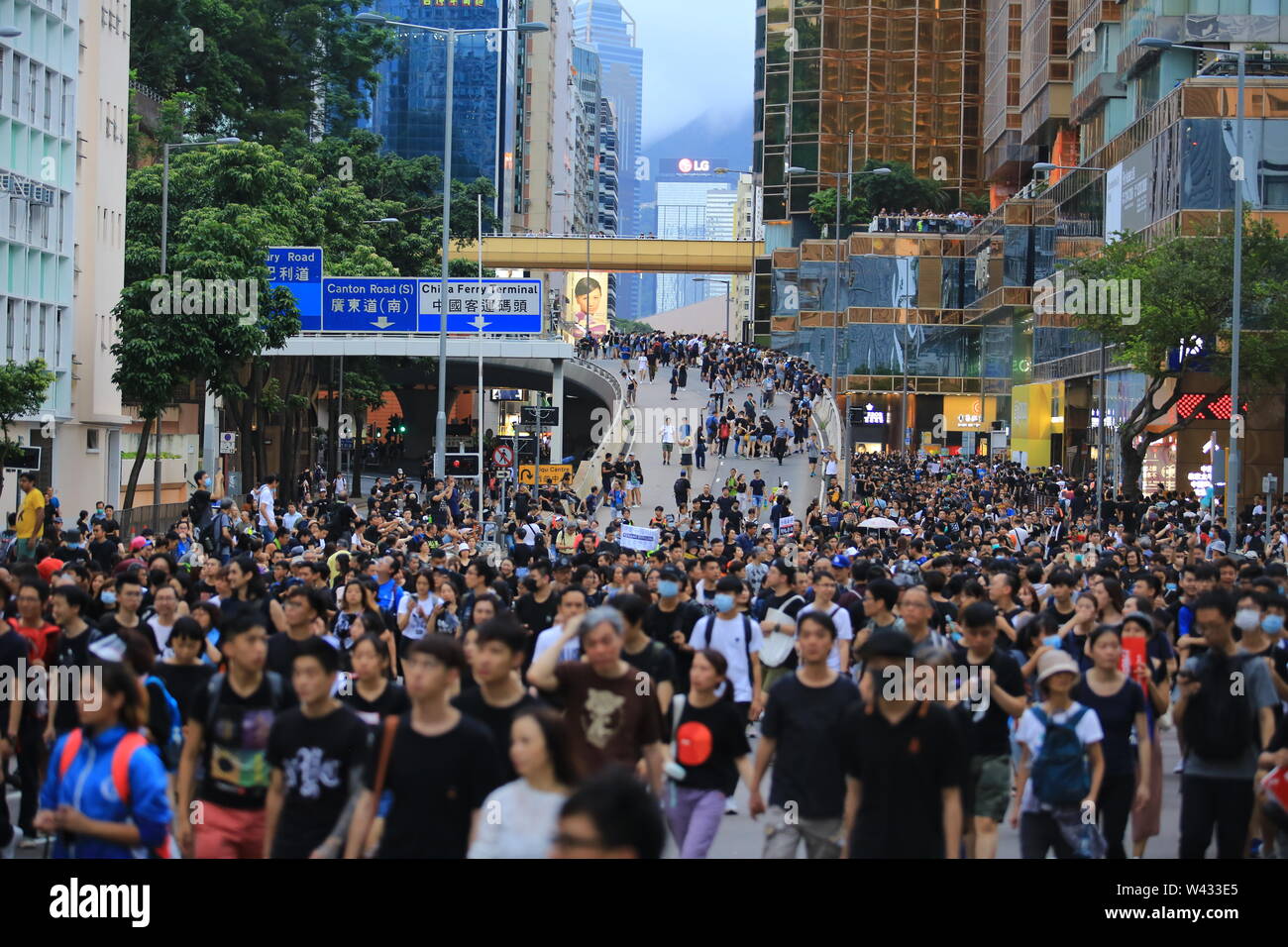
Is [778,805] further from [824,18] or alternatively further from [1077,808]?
[824,18]

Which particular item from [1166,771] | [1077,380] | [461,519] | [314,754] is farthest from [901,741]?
[1077,380]

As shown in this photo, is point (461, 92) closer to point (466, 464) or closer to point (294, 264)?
point (294, 264)

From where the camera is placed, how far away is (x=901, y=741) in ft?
23.1

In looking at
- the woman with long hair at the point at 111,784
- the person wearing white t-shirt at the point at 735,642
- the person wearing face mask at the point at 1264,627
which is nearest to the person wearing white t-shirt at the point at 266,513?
the person wearing white t-shirt at the point at 735,642

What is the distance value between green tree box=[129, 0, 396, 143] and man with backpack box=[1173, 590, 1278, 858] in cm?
5423

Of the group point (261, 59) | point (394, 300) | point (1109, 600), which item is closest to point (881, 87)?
point (261, 59)

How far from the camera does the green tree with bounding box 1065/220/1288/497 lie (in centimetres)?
3903

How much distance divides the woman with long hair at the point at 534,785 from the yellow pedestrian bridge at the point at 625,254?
295ft

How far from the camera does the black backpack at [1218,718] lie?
8438 millimetres

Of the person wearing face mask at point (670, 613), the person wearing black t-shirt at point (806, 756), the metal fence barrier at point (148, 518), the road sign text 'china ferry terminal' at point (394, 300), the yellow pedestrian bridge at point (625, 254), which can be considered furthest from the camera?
the yellow pedestrian bridge at point (625, 254)

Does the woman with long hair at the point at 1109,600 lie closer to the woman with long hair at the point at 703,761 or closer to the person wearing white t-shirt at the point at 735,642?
the person wearing white t-shirt at the point at 735,642

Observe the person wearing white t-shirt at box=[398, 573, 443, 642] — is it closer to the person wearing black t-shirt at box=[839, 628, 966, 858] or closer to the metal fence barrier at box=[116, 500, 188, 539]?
the person wearing black t-shirt at box=[839, 628, 966, 858]

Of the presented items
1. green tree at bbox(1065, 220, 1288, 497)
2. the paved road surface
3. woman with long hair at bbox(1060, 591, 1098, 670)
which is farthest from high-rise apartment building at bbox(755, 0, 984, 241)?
woman with long hair at bbox(1060, 591, 1098, 670)
